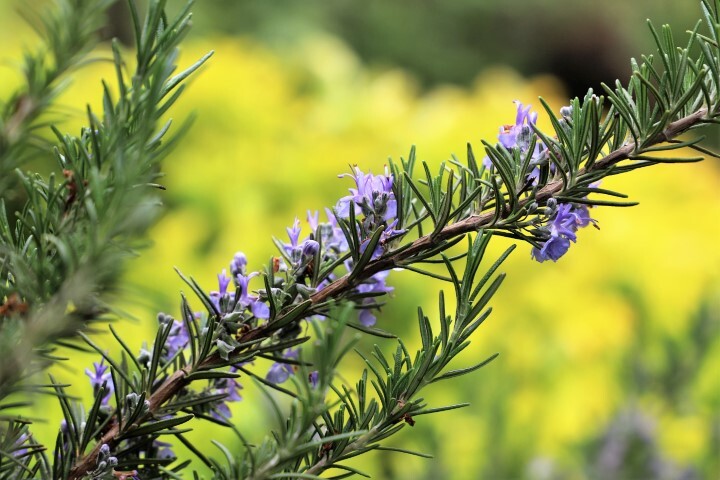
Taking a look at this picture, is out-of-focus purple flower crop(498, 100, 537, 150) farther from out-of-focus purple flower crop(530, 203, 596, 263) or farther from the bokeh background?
the bokeh background

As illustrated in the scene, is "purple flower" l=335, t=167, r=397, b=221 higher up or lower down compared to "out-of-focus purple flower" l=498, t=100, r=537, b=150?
lower down

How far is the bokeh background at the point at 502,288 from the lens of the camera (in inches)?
74.7

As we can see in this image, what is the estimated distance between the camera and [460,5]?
721 centimetres

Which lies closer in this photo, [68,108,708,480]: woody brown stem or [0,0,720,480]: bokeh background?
[68,108,708,480]: woody brown stem

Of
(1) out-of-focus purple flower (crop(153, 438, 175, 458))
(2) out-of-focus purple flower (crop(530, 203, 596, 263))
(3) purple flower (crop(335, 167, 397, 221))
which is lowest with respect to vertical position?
(1) out-of-focus purple flower (crop(153, 438, 175, 458))

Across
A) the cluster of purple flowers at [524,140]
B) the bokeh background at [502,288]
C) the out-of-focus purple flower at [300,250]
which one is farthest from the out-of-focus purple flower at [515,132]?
the bokeh background at [502,288]

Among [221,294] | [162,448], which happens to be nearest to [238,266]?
[221,294]

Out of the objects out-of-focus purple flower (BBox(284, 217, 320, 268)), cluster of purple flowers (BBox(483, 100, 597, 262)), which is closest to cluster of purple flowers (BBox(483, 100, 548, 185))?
cluster of purple flowers (BBox(483, 100, 597, 262))

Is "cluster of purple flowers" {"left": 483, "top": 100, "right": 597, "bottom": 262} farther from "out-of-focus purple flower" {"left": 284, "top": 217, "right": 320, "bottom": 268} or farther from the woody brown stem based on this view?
"out-of-focus purple flower" {"left": 284, "top": 217, "right": 320, "bottom": 268}

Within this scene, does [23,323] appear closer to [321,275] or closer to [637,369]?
[321,275]

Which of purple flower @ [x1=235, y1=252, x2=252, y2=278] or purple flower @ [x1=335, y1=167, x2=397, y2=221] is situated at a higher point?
purple flower @ [x1=335, y1=167, x2=397, y2=221]

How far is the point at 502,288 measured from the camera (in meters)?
2.92

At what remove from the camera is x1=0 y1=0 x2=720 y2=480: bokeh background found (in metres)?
1.90

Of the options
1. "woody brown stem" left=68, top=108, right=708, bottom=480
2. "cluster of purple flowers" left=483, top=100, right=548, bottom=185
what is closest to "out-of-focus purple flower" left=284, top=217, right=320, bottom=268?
"woody brown stem" left=68, top=108, right=708, bottom=480
